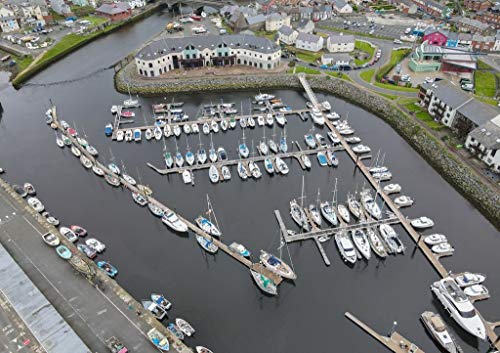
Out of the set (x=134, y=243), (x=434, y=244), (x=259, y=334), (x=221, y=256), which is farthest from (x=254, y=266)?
(x=434, y=244)

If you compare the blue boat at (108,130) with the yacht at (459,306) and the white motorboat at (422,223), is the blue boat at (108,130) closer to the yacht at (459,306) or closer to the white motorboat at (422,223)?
the white motorboat at (422,223)

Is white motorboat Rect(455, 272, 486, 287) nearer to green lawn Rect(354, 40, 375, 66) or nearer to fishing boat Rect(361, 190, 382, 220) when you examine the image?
fishing boat Rect(361, 190, 382, 220)

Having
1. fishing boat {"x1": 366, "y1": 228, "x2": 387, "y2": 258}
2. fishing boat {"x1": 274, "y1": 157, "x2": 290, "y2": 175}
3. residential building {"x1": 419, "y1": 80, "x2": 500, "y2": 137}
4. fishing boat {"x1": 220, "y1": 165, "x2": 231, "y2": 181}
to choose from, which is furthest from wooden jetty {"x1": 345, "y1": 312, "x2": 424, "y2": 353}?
residential building {"x1": 419, "y1": 80, "x2": 500, "y2": 137}

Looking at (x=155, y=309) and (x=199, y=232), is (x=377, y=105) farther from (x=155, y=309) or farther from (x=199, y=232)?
(x=155, y=309)

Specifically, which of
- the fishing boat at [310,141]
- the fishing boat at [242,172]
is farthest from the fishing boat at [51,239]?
the fishing boat at [310,141]

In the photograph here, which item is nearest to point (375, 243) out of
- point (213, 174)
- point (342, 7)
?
point (213, 174)
